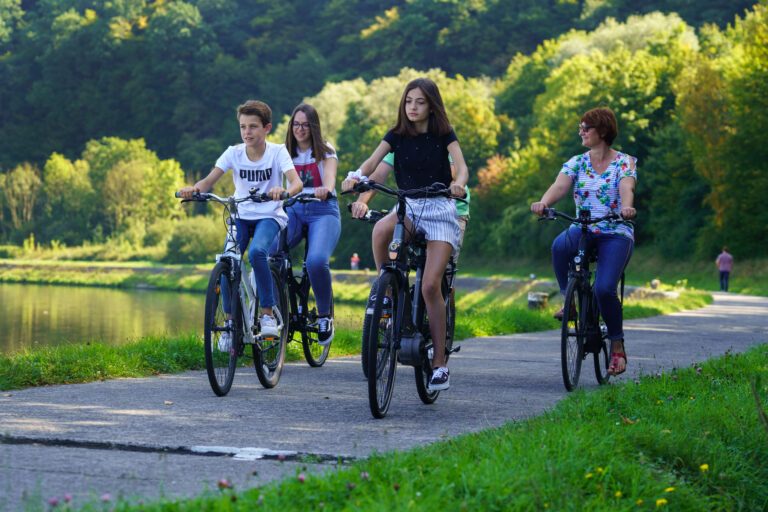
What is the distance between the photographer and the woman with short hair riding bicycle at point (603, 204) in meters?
8.68

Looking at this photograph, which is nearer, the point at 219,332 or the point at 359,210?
the point at 359,210

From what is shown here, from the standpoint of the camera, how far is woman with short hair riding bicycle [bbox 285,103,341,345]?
9.52 m

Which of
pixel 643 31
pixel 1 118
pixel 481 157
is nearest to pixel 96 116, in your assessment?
pixel 1 118

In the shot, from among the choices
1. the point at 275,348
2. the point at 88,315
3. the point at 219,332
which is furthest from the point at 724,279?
the point at 219,332

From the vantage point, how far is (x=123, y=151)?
92.4 meters

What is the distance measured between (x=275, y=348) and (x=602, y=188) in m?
2.59

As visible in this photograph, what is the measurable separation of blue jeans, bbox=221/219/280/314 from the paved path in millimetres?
647

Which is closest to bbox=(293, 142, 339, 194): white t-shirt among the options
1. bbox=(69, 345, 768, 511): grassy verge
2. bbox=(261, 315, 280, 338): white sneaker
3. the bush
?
bbox=(261, 315, 280, 338): white sneaker

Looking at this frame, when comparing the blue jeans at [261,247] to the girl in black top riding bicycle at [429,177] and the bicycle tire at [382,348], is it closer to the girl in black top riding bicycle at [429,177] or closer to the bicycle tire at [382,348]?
the girl in black top riding bicycle at [429,177]

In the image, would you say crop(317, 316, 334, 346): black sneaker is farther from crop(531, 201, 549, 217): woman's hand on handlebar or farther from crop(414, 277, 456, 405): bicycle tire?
crop(531, 201, 549, 217): woman's hand on handlebar

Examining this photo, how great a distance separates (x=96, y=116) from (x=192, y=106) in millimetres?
12525

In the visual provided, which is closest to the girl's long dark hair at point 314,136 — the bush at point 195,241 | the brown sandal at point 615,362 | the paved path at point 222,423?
the paved path at point 222,423

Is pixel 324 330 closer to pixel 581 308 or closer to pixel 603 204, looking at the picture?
pixel 581 308

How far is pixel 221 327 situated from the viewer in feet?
25.7
